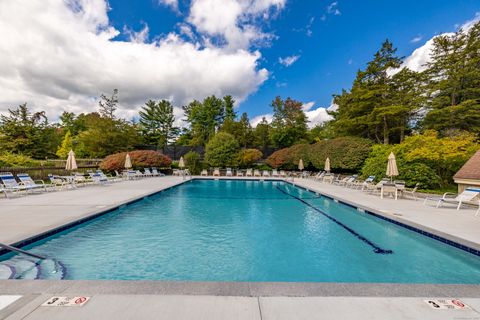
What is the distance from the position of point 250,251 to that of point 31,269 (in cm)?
346

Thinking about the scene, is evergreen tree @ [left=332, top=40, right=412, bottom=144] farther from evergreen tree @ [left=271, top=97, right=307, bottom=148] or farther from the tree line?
evergreen tree @ [left=271, top=97, right=307, bottom=148]

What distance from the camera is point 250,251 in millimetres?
4699

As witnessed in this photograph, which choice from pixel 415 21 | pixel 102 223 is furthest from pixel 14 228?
pixel 415 21

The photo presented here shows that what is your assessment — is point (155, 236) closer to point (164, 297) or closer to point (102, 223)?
point (102, 223)

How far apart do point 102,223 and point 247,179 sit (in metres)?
14.2

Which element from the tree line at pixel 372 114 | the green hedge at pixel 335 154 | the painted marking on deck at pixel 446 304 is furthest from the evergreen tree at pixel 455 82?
the painted marking on deck at pixel 446 304

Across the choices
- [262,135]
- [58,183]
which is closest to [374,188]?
[58,183]

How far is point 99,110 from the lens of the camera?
3155 cm

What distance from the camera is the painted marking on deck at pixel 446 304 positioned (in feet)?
7.54

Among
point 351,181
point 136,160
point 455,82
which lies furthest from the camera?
point 136,160

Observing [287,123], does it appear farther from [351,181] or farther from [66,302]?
[66,302]

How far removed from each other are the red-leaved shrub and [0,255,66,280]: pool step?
1656cm

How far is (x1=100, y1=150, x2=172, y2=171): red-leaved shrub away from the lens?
19.3 meters

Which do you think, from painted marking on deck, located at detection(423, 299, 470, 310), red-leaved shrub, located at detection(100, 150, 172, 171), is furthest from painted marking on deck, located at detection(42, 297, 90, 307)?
red-leaved shrub, located at detection(100, 150, 172, 171)
